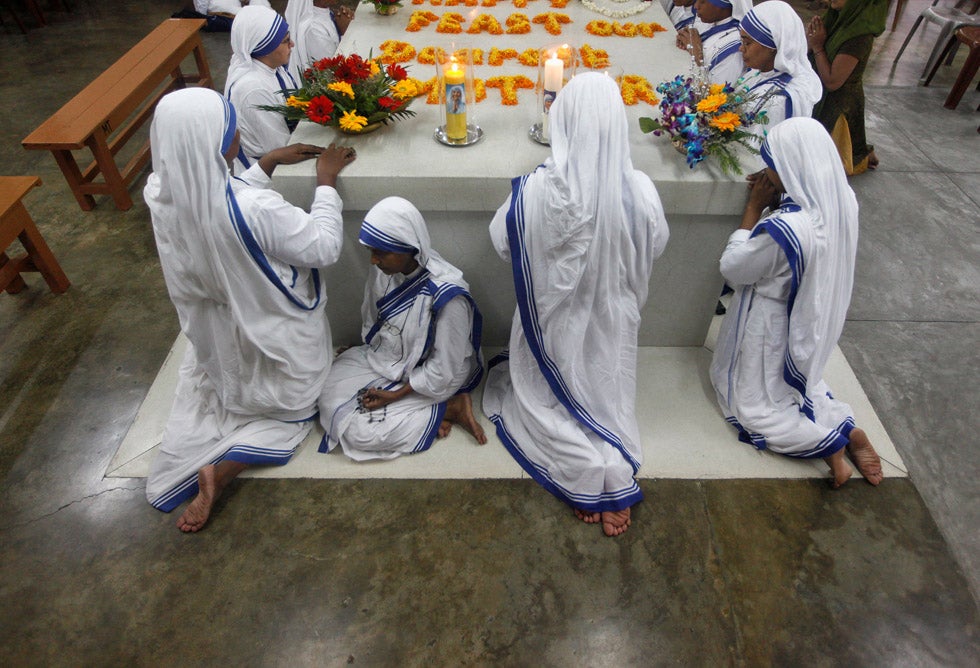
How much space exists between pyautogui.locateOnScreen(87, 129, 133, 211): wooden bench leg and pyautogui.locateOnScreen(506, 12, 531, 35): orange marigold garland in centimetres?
264

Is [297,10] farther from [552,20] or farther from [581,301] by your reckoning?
[581,301]

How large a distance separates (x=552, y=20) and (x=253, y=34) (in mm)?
1757

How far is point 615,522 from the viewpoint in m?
2.30

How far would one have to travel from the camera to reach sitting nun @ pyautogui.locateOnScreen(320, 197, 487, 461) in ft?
7.72

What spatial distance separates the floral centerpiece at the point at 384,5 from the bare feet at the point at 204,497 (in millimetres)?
2933

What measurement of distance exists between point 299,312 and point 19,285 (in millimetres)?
2289

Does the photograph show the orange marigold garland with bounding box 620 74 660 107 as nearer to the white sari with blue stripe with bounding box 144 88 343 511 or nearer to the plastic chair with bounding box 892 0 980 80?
the white sari with blue stripe with bounding box 144 88 343 511

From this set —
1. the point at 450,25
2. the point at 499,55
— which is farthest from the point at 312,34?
the point at 499,55

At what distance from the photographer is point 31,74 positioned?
232 inches

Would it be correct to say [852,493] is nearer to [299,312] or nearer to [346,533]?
[346,533]

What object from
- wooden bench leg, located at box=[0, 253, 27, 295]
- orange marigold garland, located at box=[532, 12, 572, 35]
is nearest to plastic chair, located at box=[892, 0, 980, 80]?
orange marigold garland, located at box=[532, 12, 572, 35]

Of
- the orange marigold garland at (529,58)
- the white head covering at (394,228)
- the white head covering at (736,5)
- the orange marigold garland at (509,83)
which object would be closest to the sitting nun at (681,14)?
the white head covering at (736,5)

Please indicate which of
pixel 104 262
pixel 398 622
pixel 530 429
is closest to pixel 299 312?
pixel 530 429

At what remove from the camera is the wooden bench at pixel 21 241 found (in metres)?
3.17
